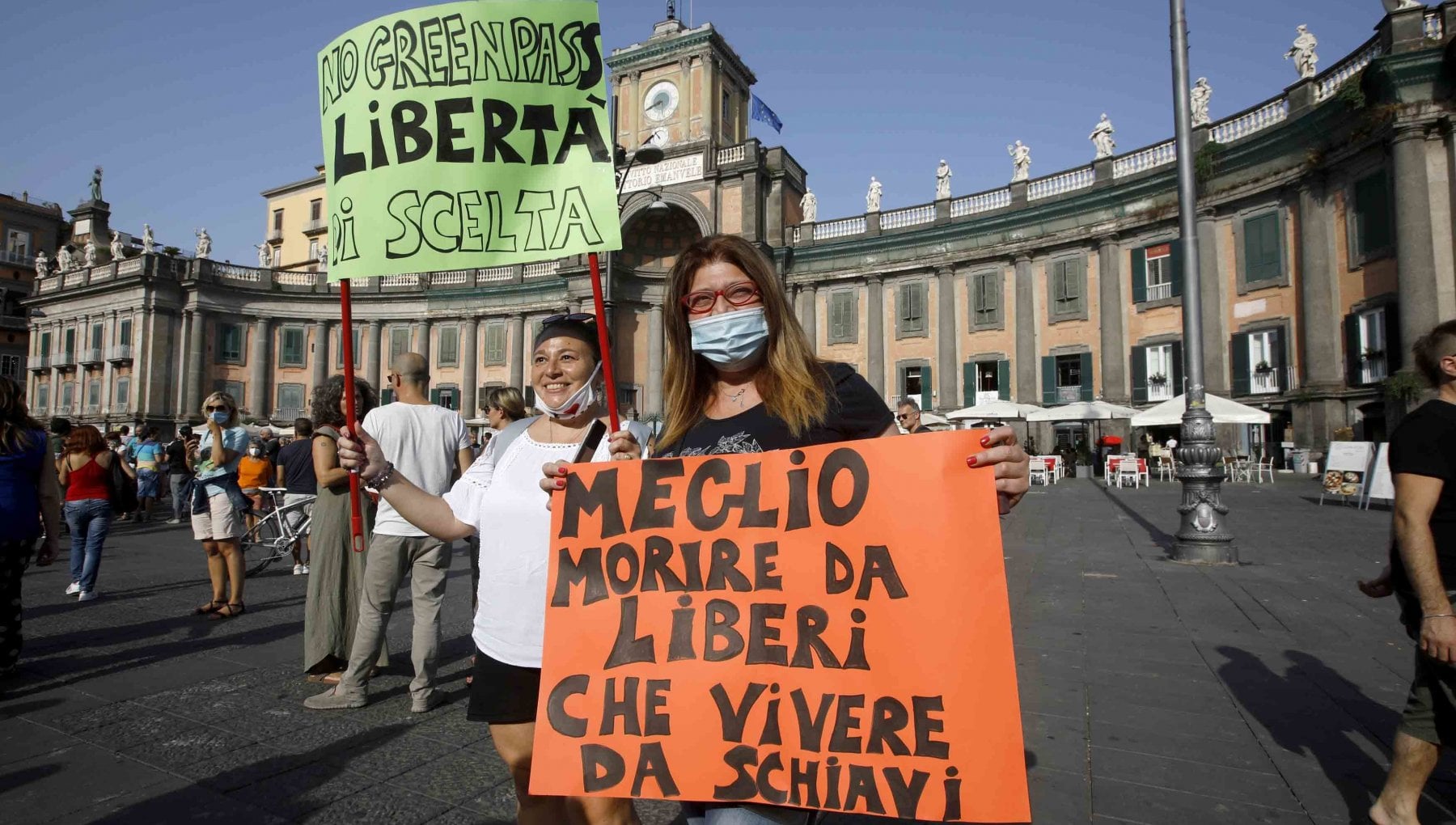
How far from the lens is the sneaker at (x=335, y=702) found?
4.12 meters

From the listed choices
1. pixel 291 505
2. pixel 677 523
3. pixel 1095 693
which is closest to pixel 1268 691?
pixel 1095 693

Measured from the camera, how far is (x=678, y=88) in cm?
3494

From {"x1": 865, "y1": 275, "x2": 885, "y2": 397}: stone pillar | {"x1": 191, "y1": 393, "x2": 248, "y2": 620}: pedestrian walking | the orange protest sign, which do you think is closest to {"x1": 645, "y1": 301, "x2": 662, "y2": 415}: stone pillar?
{"x1": 865, "y1": 275, "x2": 885, "y2": 397}: stone pillar

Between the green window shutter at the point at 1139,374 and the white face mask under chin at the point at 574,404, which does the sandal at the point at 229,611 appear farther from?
the green window shutter at the point at 1139,374

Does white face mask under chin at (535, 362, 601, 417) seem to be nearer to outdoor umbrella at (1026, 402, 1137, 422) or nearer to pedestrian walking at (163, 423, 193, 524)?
pedestrian walking at (163, 423, 193, 524)

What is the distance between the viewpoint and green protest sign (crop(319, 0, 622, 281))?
8.04 feet

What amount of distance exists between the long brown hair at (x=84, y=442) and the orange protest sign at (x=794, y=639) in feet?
24.2

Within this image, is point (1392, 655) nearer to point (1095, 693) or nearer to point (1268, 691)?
point (1268, 691)

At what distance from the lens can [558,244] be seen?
2.49 meters

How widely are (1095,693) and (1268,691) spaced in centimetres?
92

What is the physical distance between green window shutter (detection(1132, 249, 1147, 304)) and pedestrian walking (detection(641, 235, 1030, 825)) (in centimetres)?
2646

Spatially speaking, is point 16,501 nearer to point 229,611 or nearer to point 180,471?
point 229,611

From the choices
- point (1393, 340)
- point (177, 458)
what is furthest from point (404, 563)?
point (1393, 340)

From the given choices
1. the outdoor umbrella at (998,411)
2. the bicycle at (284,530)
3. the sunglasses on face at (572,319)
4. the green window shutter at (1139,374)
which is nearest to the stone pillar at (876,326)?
the outdoor umbrella at (998,411)
